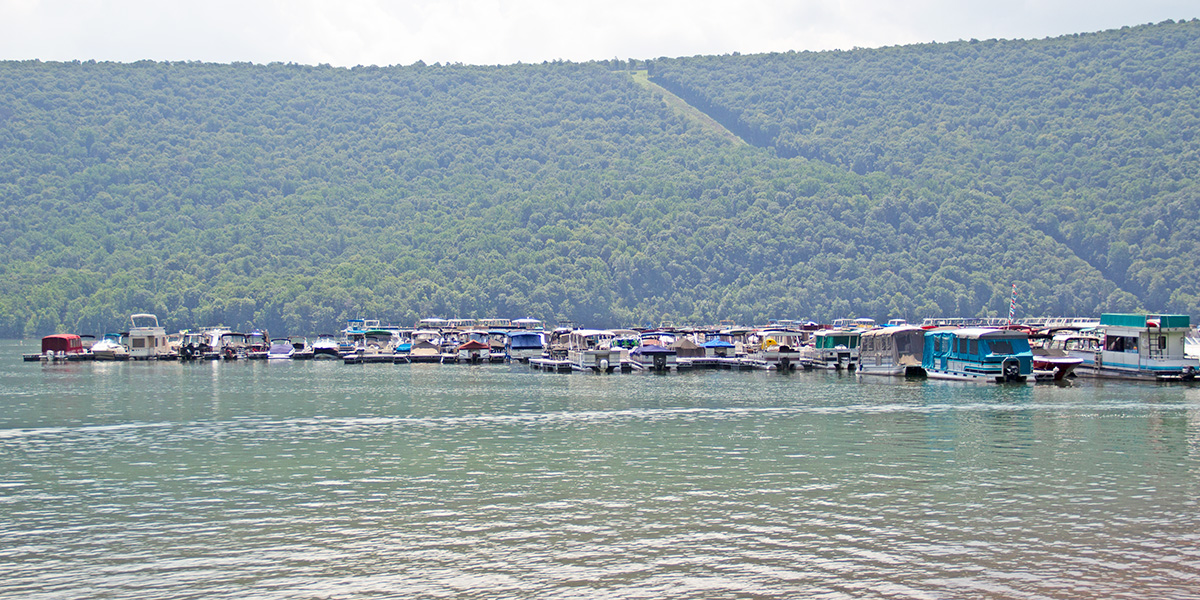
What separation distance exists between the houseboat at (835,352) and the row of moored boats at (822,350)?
9 centimetres

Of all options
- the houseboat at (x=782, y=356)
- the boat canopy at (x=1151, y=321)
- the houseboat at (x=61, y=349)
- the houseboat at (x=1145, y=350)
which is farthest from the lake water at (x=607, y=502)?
the houseboat at (x=61, y=349)

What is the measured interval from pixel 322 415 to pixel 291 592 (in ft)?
110

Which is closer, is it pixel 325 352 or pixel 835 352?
pixel 835 352

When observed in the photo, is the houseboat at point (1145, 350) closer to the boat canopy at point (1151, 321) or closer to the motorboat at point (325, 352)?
the boat canopy at point (1151, 321)

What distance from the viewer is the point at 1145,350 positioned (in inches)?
2854

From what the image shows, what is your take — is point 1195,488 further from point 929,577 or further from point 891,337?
point 891,337

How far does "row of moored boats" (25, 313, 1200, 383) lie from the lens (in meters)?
71.6

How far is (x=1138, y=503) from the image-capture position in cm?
2720

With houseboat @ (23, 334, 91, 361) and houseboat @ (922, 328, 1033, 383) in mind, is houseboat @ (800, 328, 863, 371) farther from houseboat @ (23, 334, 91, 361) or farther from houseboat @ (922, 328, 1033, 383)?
houseboat @ (23, 334, 91, 361)

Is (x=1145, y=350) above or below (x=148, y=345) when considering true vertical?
below

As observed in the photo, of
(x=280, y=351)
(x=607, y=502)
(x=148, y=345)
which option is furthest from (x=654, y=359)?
(x=607, y=502)

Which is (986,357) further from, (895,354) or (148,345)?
(148,345)

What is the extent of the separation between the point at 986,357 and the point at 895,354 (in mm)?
12264

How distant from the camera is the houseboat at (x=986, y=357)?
70000 millimetres
